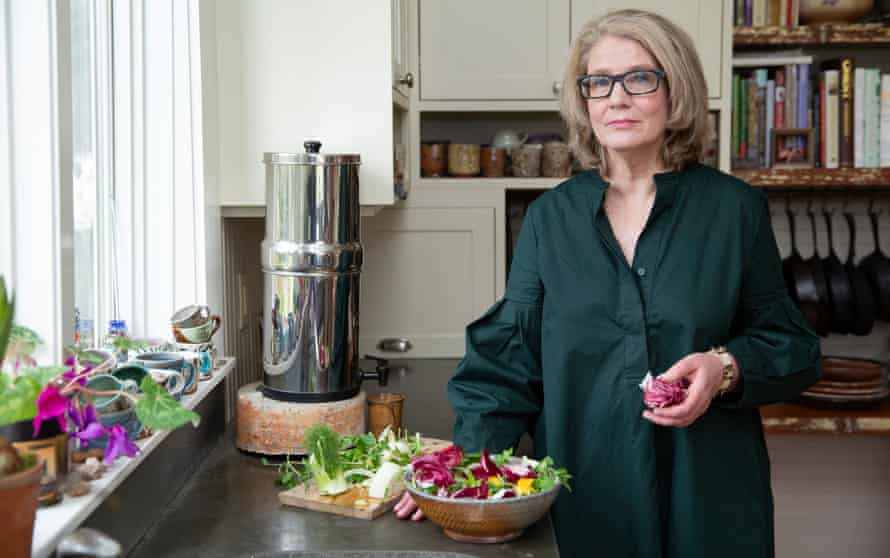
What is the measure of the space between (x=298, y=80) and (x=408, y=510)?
101 cm

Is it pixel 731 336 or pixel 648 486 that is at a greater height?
pixel 731 336

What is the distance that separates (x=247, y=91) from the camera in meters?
2.20

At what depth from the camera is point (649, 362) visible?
5.86 ft

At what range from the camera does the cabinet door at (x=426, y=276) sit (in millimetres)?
3248

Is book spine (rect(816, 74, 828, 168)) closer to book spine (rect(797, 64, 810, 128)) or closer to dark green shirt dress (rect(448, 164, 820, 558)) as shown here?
Answer: book spine (rect(797, 64, 810, 128))

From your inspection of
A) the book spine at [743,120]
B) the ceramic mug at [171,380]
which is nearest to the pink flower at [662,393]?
the ceramic mug at [171,380]

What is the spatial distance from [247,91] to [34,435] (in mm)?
1211

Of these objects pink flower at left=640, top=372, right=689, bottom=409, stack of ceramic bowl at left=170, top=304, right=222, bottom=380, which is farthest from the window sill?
pink flower at left=640, top=372, right=689, bottom=409

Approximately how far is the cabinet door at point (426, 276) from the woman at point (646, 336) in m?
1.35

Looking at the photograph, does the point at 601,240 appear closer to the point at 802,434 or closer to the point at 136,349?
the point at 136,349

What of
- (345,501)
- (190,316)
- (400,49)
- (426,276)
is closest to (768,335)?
(345,501)

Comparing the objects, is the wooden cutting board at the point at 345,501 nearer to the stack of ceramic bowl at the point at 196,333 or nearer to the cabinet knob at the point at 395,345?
the stack of ceramic bowl at the point at 196,333

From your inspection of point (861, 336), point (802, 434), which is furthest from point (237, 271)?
point (861, 336)

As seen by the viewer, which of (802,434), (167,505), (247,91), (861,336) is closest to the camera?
(167,505)
